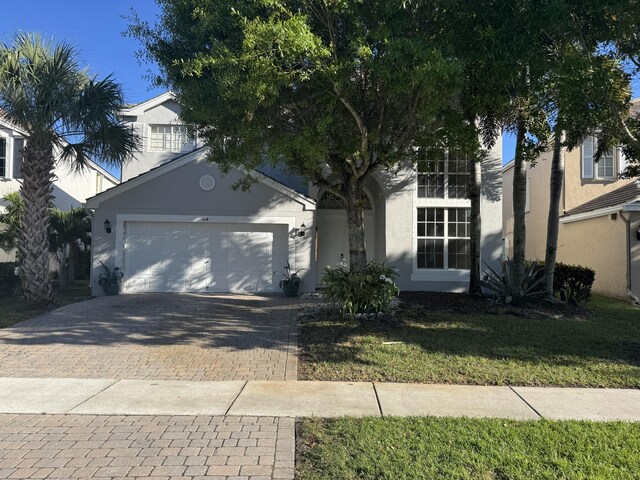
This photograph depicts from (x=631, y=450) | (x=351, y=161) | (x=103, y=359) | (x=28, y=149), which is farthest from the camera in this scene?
(x=28, y=149)

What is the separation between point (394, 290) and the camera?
1037 centimetres

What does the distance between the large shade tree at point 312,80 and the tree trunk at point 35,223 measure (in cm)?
477

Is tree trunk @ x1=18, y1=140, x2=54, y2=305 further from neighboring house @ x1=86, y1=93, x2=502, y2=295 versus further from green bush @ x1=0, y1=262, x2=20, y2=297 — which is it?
green bush @ x1=0, y1=262, x2=20, y2=297

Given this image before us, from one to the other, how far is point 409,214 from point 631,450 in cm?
1139

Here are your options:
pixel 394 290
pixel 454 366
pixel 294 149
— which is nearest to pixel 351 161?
pixel 294 149

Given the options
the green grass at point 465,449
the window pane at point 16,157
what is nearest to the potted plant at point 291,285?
the green grass at point 465,449

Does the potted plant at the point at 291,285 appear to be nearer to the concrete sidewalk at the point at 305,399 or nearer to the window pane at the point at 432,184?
the window pane at the point at 432,184

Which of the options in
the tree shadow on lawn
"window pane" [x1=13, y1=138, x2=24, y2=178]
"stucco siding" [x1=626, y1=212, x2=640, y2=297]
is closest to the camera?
the tree shadow on lawn

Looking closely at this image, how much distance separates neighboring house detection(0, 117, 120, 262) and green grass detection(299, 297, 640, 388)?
9.35 m

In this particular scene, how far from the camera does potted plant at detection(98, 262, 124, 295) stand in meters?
14.6

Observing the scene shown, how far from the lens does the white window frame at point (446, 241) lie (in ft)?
50.2

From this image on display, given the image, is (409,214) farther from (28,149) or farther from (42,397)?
(42,397)

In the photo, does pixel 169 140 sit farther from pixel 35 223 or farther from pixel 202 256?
pixel 35 223

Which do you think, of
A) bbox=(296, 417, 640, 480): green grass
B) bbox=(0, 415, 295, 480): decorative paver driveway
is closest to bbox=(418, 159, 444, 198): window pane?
bbox=(296, 417, 640, 480): green grass
